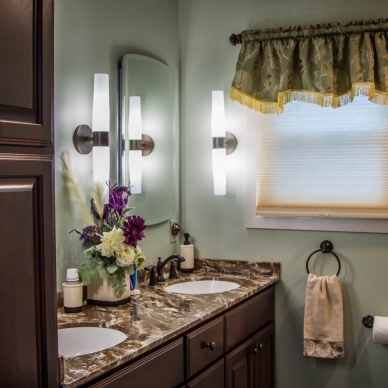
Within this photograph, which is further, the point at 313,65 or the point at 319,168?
the point at 319,168

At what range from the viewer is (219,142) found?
3.09 m

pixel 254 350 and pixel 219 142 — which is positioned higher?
pixel 219 142

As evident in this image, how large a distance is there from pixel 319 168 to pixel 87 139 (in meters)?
1.22

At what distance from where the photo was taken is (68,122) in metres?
2.31

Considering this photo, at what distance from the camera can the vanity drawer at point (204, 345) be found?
211 centimetres

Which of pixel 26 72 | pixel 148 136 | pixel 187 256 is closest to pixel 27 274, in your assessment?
pixel 26 72

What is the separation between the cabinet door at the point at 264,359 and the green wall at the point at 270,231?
8 cm

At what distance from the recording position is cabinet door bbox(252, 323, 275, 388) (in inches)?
110

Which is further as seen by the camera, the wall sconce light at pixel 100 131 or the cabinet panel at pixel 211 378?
the wall sconce light at pixel 100 131

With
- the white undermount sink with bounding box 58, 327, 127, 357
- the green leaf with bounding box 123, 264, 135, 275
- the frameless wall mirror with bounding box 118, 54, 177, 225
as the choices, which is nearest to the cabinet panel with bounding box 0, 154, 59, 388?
the white undermount sink with bounding box 58, 327, 127, 357

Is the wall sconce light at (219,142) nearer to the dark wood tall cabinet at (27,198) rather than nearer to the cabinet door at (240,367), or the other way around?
the cabinet door at (240,367)

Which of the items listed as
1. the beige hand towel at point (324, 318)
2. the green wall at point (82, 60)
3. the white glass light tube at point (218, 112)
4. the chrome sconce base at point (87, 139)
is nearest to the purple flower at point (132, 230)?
the green wall at point (82, 60)

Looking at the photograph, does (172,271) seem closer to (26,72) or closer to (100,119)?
(100,119)

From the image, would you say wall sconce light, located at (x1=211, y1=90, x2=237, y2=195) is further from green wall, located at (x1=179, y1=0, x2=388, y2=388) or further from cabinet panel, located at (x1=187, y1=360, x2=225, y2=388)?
cabinet panel, located at (x1=187, y1=360, x2=225, y2=388)
